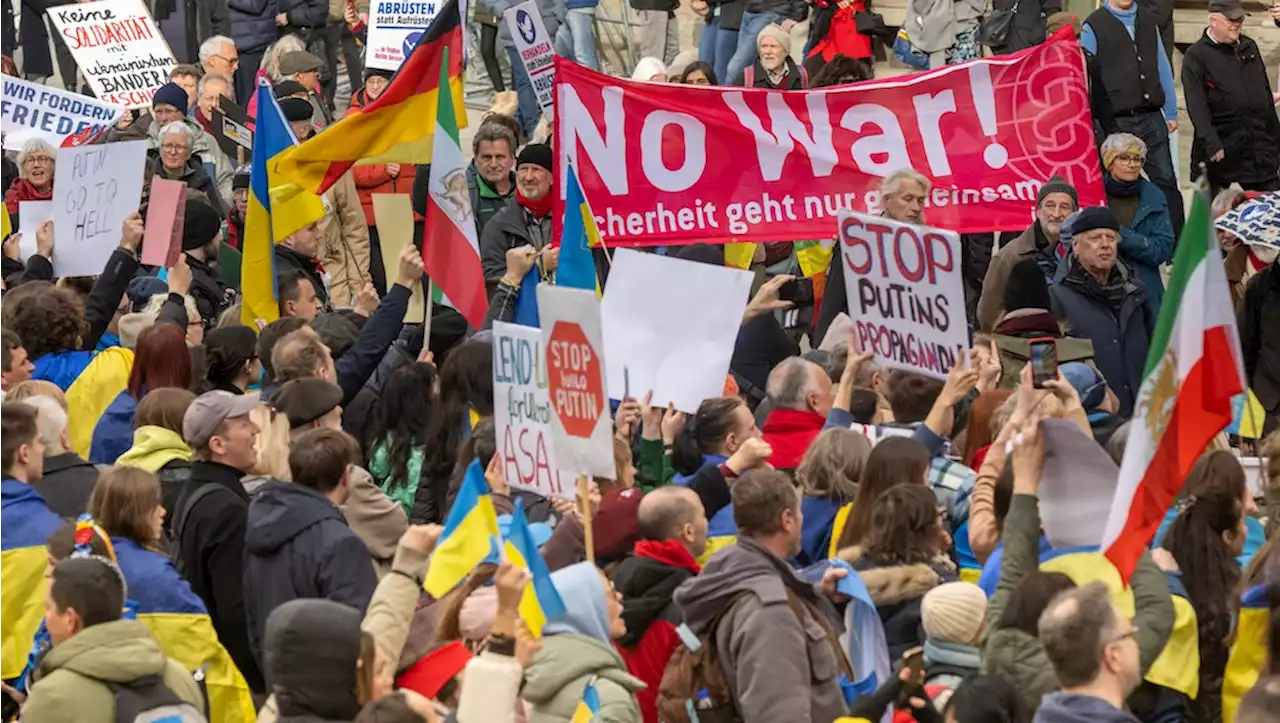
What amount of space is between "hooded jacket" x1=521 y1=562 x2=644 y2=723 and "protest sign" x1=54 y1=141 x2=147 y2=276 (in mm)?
6471

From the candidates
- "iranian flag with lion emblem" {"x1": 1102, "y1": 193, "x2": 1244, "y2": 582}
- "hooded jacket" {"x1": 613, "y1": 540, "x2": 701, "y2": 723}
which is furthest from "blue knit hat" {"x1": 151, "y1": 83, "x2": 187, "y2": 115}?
"iranian flag with lion emblem" {"x1": 1102, "y1": 193, "x2": 1244, "y2": 582}

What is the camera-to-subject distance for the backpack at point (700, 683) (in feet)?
23.6

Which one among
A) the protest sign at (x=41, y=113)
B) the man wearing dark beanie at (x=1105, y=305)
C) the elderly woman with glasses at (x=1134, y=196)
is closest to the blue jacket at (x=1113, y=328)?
the man wearing dark beanie at (x=1105, y=305)

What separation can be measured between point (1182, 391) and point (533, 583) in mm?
1812

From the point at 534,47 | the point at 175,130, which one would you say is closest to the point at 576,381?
the point at 175,130

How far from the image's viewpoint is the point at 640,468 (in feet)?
30.9

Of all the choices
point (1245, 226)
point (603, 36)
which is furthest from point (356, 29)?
point (1245, 226)

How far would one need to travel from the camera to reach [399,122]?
11977mm

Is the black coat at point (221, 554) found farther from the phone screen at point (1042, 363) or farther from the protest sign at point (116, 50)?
the protest sign at point (116, 50)

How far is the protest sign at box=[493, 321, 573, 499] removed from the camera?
26.4 ft

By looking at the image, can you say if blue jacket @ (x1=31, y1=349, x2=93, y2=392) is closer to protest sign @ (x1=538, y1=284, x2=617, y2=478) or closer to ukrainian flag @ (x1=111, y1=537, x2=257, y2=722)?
ukrainian flag @ (x1=111, y1=537, x2=257, y2=722)

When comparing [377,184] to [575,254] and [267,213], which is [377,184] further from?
[575,254]

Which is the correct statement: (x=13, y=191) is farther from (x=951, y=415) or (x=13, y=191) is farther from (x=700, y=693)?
(x=700, y=693)

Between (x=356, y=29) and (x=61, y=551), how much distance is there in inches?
547
